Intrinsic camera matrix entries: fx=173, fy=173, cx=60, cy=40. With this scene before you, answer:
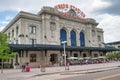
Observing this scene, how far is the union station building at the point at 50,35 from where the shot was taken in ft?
140

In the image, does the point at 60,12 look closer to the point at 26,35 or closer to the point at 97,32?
the point at 26,35

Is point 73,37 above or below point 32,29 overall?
below

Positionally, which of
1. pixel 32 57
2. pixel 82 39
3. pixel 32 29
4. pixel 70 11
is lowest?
pixel 32 57

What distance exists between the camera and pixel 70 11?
55938 mm

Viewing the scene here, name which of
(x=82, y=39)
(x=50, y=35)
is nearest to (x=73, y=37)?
(x=82, y=39)

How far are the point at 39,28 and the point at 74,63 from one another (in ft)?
44.8

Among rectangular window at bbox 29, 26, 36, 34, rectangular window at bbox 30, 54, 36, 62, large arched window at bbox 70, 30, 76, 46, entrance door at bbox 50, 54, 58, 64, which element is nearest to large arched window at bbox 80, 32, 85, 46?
large arched window at bbox 70, 30, 76, 46

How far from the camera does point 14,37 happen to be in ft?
164

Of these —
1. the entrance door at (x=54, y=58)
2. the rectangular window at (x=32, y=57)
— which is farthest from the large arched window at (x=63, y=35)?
the rectangular window at (x=32, y=57)

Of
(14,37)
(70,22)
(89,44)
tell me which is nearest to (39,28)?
(14,37)

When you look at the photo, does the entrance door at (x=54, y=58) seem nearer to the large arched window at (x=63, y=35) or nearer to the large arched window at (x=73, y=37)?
the large arched window at (x=63, y=35)

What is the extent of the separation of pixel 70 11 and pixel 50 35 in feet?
40.5

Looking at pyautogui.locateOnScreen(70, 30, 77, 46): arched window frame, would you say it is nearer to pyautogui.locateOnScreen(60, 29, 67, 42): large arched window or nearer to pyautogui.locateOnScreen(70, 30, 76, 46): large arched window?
pyautogui.locateOnScreen(70, 30, 76, 46): large arched window

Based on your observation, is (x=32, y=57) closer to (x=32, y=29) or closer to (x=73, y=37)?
(x=32, y=29)
